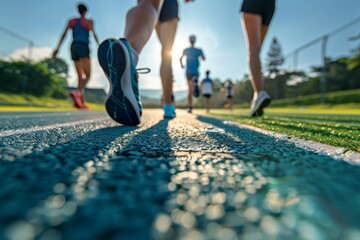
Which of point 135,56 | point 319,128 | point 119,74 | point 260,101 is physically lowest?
point 319,128

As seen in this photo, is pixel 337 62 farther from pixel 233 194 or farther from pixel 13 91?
pixel 233 194

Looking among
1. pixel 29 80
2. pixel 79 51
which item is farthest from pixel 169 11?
pixel 29 80

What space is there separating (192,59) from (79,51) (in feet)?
9.13

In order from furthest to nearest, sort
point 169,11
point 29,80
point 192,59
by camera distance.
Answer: point 29,80
point 192,59
point 169,11

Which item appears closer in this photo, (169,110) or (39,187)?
(39,187)

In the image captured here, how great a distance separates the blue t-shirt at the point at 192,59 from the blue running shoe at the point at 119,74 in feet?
17.1

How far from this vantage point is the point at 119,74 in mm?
1397

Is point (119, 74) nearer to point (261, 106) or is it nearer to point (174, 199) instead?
point (174, 199)

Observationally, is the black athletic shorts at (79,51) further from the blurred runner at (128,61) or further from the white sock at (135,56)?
the white sock at (135,56)

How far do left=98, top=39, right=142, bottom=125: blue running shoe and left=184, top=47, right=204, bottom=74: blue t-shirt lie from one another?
522cm

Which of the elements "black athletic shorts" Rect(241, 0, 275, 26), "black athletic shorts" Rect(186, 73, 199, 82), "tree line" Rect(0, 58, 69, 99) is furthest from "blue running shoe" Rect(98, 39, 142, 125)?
"tree line" Rect(0, 58, 69, 99)

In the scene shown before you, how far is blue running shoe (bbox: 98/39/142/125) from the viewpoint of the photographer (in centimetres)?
137

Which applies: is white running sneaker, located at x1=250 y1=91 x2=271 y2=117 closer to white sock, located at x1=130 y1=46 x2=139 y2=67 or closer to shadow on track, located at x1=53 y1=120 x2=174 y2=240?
white sock, located at x1=130 y1=46 x2=139 y2=67

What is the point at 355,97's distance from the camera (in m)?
15.9
